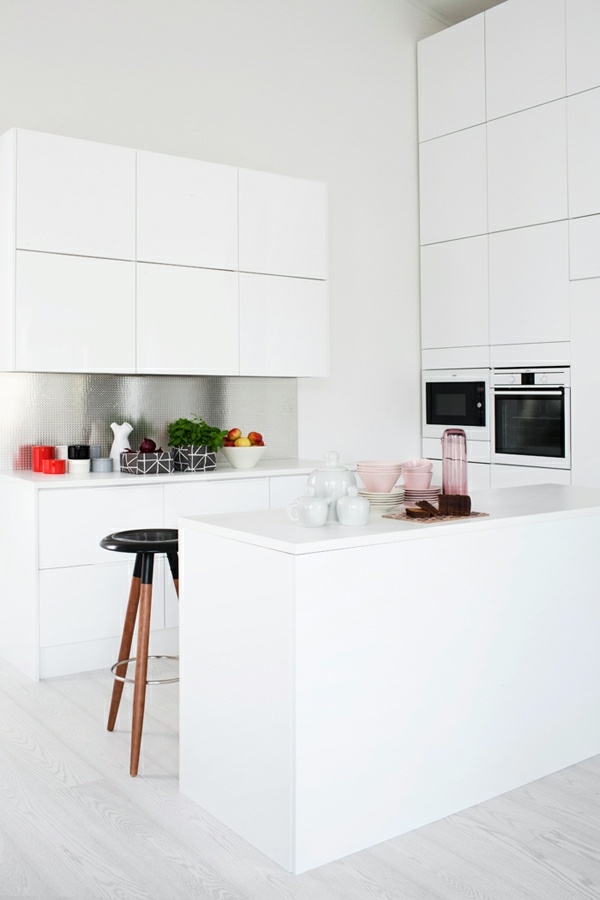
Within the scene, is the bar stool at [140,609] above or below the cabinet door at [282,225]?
below

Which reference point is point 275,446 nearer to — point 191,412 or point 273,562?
point 191,412

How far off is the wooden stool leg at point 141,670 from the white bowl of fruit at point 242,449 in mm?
1607

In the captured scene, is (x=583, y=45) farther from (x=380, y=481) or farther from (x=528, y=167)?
(x=380, y=481)

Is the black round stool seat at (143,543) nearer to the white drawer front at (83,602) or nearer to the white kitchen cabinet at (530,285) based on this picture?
the white drawer front at (83,602)

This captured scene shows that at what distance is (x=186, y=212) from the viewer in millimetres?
4059

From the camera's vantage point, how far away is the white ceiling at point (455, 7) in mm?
5434

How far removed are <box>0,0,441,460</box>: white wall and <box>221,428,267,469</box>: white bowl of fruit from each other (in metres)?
0.64

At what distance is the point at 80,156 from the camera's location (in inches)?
147

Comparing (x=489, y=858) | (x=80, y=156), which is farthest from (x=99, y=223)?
(x=489, y=858)

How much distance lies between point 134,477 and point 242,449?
2.25 feet

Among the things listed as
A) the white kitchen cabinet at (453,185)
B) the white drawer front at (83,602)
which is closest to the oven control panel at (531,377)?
the white kitchen cabinet at (453,185)

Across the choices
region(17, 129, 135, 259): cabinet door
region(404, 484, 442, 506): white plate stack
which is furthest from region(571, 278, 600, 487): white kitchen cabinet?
region(17, 129, 135, 259): cabinet door

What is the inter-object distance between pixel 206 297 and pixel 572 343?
6.16 ft

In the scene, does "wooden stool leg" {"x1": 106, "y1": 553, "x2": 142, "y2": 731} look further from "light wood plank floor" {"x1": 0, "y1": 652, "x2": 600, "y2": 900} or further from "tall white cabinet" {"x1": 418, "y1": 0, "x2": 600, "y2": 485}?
"tall white cabinet" {"x1": 418, "y1": 0, "x2": 600, "y2": 485}
